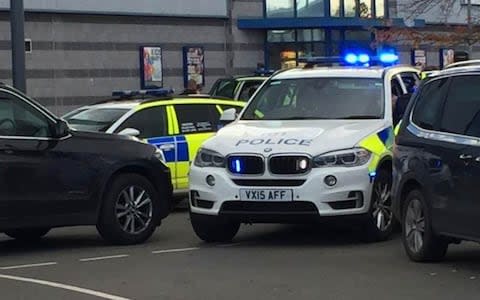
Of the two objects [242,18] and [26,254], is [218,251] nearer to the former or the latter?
[26,254]

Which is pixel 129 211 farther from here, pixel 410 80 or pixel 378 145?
pixel 410 80

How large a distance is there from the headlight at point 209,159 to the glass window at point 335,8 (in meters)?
20.1

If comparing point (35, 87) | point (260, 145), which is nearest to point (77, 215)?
point (260, 145)

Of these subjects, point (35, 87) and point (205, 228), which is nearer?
point (205, 228)

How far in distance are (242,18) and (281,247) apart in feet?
64.2

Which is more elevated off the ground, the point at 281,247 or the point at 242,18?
the point at 242,18

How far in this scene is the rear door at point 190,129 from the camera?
13625 mm

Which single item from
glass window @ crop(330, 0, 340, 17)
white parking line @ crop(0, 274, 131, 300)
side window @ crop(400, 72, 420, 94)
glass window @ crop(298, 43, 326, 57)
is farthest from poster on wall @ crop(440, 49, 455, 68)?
white parking line @ crop(0, 274, 131, 300)

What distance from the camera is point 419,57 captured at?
34344 millimetres

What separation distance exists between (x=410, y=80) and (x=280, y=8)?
1772cm

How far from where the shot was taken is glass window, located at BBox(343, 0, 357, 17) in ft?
99.7

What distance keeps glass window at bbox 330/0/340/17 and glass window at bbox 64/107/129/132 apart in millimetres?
17155

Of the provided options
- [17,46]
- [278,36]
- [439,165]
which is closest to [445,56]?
[278,36]

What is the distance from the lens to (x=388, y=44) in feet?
87.8
